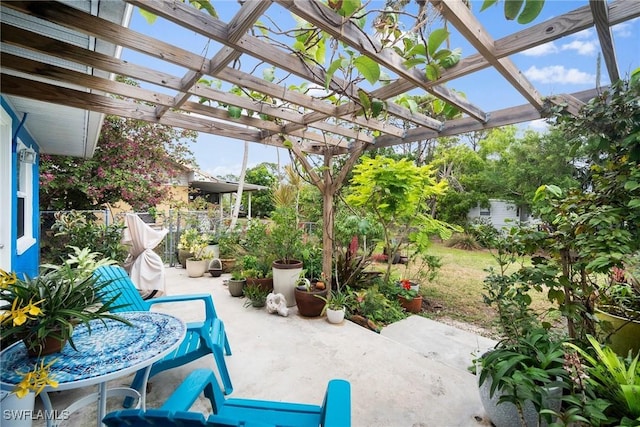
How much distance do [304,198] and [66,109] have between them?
4.30 metres

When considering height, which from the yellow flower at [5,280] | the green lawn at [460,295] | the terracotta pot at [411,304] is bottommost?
the green lawn at [460,295]

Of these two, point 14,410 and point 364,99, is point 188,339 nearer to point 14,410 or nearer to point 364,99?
point 14,410

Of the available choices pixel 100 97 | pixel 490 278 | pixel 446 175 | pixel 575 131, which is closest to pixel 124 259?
pixel 100 97

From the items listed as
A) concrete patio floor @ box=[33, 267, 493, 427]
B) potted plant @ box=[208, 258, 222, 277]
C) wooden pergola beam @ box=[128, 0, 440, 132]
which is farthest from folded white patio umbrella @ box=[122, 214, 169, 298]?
wooden pergola beam @ box=[128, 0, 440, 132]

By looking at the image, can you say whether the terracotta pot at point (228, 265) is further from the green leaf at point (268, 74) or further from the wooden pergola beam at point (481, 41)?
the wooden pergola beam at point (481, 41)

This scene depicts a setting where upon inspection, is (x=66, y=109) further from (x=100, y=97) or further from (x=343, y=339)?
(x=343, y=339)

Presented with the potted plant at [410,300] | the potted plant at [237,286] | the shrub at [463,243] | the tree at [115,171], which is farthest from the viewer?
the shrub at [463,243]

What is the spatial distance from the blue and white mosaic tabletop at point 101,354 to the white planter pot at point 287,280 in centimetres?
223

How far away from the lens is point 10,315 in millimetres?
1178

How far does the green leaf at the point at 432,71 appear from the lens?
1.96m

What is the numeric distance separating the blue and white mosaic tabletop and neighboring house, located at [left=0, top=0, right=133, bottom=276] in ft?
5.47

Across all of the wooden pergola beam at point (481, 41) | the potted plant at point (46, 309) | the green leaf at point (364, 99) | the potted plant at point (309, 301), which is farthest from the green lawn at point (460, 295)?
the potted plant at point (46, 309)

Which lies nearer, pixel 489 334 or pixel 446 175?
pixel 489 334

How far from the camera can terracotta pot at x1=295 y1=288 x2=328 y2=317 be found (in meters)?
3.65
